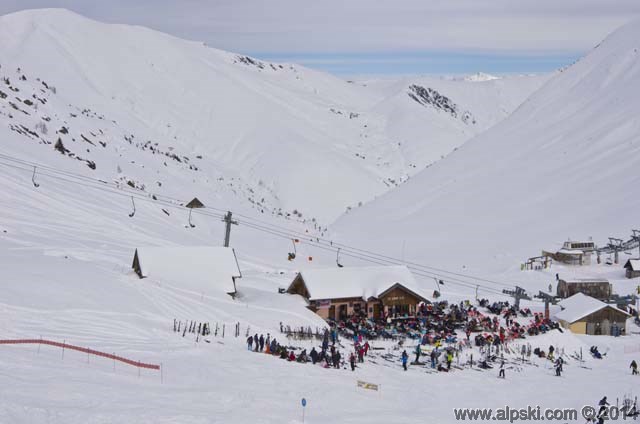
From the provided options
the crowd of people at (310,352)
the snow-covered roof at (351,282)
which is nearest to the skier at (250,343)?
the crowd of people at (310,352)

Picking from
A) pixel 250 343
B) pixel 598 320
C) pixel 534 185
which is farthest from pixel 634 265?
pixel 250 343

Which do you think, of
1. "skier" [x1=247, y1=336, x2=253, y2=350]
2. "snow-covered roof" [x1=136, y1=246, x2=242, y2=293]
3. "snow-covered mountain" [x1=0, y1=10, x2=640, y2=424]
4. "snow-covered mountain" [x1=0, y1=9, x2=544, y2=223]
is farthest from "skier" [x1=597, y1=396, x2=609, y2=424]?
"snow-covered mountain" [x1=0, y1=9, x2=544, y2=223]

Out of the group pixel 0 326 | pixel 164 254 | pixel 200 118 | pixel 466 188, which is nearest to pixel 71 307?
pixel 0 326

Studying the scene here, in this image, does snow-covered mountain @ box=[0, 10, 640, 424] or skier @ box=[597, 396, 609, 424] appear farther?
skier @ box=[597, 396, 609, 424]

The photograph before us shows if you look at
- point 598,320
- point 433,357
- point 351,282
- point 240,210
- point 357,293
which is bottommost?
point 433,357

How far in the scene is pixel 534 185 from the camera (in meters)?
82.1

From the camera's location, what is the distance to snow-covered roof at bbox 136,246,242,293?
32.8m

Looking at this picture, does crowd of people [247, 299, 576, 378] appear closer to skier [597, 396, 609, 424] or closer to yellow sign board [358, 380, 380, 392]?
yellow sign board [358, 380, 380, 392]

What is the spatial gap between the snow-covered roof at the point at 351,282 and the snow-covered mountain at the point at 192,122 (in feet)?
102

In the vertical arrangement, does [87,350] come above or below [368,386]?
above

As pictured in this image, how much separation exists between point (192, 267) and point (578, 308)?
21.3m

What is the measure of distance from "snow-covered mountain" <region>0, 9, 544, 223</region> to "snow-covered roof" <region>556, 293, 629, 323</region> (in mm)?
40551

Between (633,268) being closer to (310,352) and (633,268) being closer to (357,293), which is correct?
(357,293)

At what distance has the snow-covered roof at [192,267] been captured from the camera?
32781 millimetres
